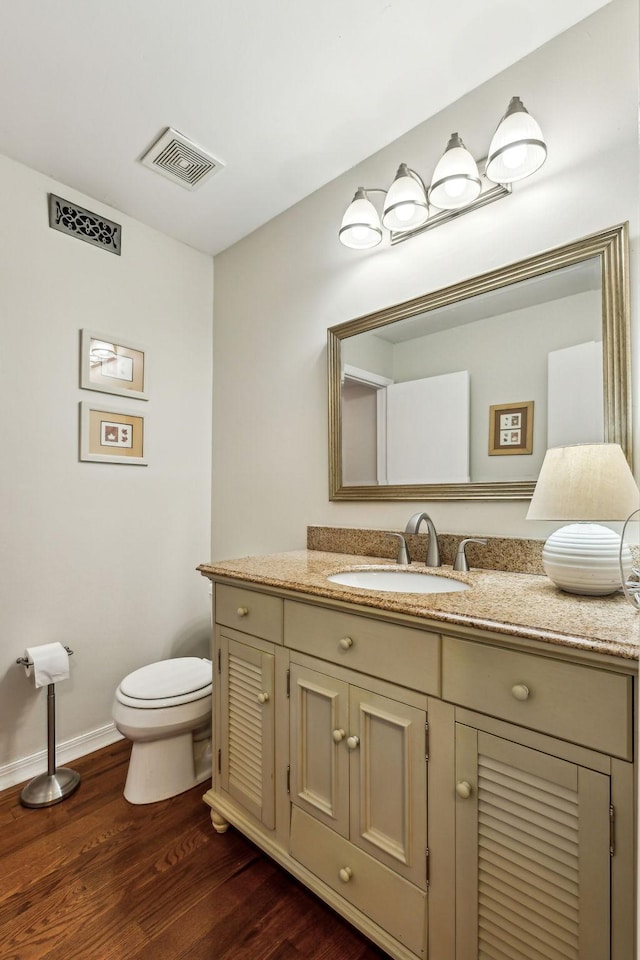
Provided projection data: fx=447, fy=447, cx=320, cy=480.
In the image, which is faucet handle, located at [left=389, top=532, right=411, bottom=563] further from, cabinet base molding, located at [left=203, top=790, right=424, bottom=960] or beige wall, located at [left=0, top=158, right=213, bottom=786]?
beige wall, located at [left=0, top=158, right=213, bottom=786]

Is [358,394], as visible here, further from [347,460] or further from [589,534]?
[589,534]

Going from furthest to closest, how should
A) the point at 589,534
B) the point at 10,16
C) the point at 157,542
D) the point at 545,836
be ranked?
the point at 157,542
the point at 10,16
the point at 589,534
the point at 545,836

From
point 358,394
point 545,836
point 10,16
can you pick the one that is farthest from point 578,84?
point 545,836

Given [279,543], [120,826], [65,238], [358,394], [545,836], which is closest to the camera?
[545,836]

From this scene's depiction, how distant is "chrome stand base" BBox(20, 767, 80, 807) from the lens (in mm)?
1644

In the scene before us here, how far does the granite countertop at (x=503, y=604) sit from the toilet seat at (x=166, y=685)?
516 mm

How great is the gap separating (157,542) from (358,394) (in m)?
1.27

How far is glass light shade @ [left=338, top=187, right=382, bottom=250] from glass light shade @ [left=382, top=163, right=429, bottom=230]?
102 millimetres

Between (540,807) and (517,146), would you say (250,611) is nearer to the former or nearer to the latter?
(540,807)

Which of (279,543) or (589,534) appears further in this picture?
(279,543)

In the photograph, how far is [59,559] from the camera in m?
1.92

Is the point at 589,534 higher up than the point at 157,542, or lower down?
higher up

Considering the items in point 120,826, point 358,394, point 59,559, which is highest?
point 358,394

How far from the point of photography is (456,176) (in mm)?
1384
